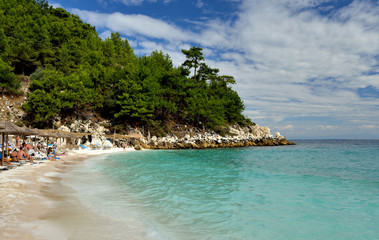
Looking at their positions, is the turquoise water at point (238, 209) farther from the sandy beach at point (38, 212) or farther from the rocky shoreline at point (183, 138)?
the rocky shoreline at point (183, 138)

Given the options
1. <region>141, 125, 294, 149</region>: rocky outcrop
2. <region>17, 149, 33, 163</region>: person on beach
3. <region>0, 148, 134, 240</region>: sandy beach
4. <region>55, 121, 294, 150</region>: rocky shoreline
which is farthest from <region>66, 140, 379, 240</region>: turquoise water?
<region>141, 125, 294, 149</region>: rocky outcrop

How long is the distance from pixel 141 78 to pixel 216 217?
44138 millimetres

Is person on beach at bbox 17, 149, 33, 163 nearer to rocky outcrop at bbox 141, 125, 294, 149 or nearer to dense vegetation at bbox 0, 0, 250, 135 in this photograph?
dense vegetation at bbox 0, 0, 250, 135

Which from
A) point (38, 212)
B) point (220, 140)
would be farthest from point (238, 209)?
point (220, 140)

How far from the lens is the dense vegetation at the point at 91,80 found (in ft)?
125

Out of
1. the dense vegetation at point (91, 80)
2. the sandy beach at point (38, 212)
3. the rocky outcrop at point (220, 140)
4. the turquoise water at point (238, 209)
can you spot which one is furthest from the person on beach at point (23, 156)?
the rocky outcrop at point (220, 140)

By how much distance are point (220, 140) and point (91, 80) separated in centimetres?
3134

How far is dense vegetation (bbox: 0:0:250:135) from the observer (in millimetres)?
38219

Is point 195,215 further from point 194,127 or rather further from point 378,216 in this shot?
point 194,127

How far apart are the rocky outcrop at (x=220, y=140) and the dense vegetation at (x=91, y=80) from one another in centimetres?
371

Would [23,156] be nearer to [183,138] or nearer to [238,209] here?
[238,209]

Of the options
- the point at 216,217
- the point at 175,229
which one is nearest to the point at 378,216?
A: the point at 216,217

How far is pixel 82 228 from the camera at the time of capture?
4.53 metres

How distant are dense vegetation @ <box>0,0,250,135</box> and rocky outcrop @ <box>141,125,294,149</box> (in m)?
3.71
